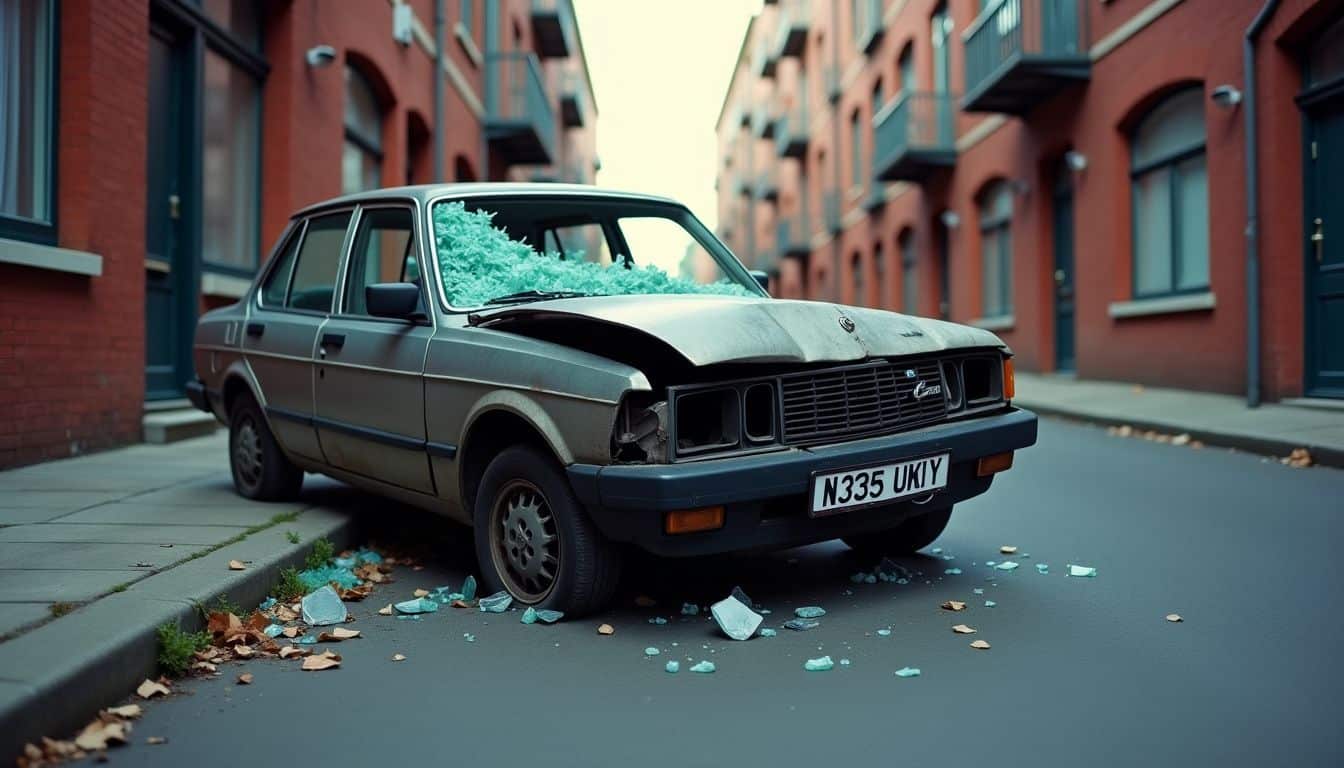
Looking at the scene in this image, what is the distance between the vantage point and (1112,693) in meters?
3.01

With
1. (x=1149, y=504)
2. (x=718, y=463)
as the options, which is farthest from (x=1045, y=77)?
(x=718, y=463)

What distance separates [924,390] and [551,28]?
27.1m

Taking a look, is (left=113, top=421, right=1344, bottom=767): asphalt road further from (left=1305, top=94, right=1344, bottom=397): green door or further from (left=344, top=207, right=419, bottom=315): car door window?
(left=1305, top=94, right=1344, bottom=397): green door

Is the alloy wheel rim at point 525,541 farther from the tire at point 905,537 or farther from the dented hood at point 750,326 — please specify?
the tire at point 905,537

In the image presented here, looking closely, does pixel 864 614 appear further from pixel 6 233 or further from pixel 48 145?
pixel 48 145

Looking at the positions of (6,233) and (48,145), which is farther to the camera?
(48,145)

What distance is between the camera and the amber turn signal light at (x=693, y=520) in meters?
3.45

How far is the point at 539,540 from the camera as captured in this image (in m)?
3.90

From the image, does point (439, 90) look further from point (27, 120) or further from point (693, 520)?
point (693, 520)

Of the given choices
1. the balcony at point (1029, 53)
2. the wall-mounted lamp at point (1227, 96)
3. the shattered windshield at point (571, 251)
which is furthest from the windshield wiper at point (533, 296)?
the balcony at point (1029, 53)

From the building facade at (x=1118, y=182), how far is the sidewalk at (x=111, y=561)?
906 cm

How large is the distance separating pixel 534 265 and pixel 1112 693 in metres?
2.81

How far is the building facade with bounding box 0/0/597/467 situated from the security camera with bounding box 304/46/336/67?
23 millimetres

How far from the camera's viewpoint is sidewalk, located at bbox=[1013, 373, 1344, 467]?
8.13 meters
